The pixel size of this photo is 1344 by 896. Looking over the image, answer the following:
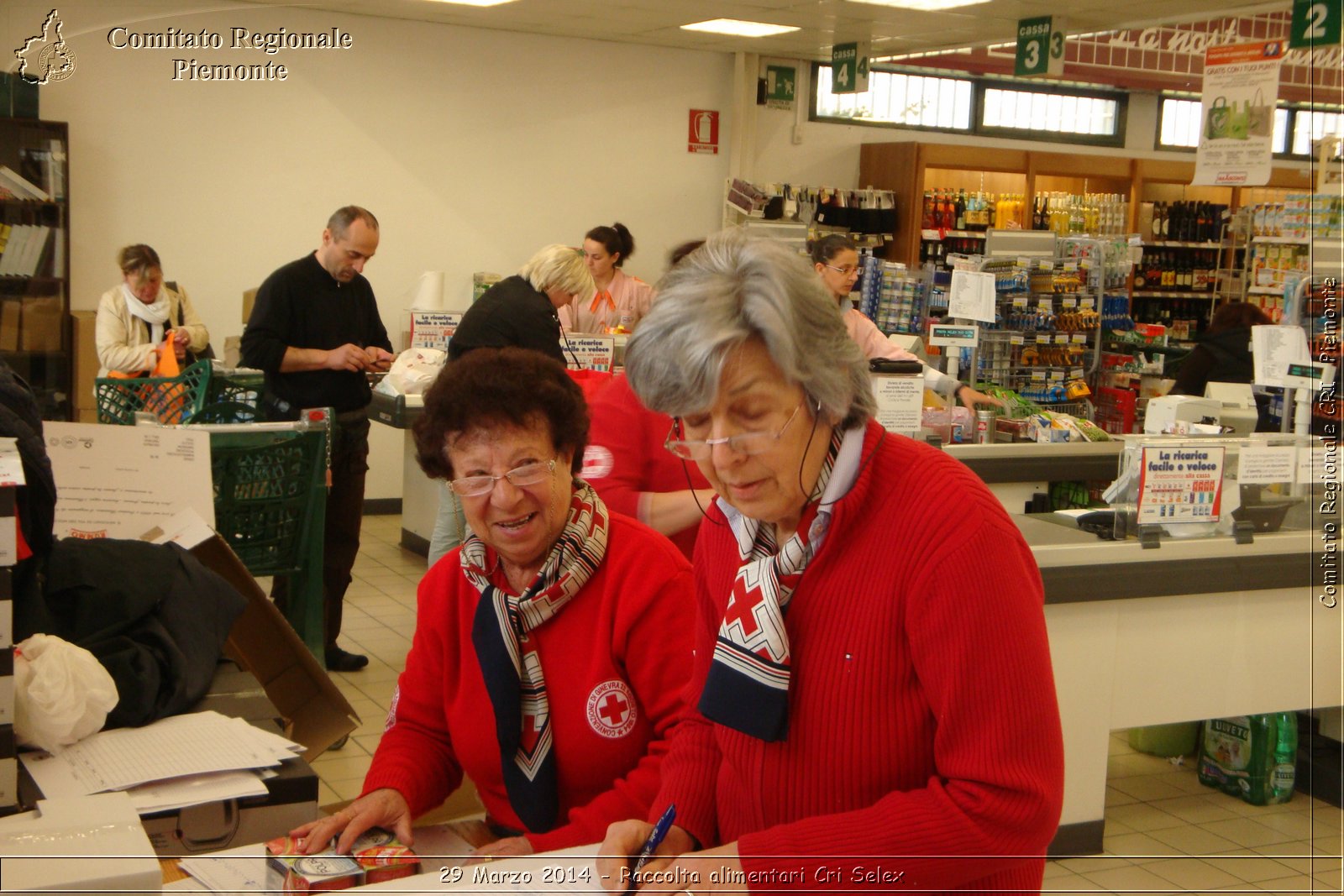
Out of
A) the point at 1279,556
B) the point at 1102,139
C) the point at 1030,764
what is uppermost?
the point at 1102,139

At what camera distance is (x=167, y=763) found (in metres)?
1.90

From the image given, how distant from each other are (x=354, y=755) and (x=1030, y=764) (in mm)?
3326

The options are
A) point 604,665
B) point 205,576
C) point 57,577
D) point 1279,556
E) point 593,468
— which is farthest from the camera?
point 1279,556

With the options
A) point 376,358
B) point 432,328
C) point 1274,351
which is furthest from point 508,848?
point 432,328

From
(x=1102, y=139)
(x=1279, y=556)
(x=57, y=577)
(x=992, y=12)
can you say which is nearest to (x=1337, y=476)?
(x=1279, y=556)

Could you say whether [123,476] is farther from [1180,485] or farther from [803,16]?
[803,16]

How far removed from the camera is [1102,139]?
1182 cm

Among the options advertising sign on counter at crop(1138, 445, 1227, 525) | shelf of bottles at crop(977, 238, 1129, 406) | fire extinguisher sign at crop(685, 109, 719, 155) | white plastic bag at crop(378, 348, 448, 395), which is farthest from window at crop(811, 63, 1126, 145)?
advertising sign on counter at crop(1138, 445, 1227, 525)

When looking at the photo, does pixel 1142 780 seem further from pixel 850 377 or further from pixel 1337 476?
pixel 850 377

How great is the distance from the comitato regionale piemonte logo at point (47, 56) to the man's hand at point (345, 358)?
3694 mm

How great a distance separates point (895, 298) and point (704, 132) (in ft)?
8.39

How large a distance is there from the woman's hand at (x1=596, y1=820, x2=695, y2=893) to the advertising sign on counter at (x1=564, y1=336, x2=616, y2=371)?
416 centimetres

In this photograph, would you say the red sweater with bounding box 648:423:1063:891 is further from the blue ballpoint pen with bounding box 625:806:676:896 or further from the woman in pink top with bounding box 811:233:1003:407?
the woman in pink top with bounding box 811:233:1003:407

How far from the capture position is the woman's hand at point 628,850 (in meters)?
1.47
